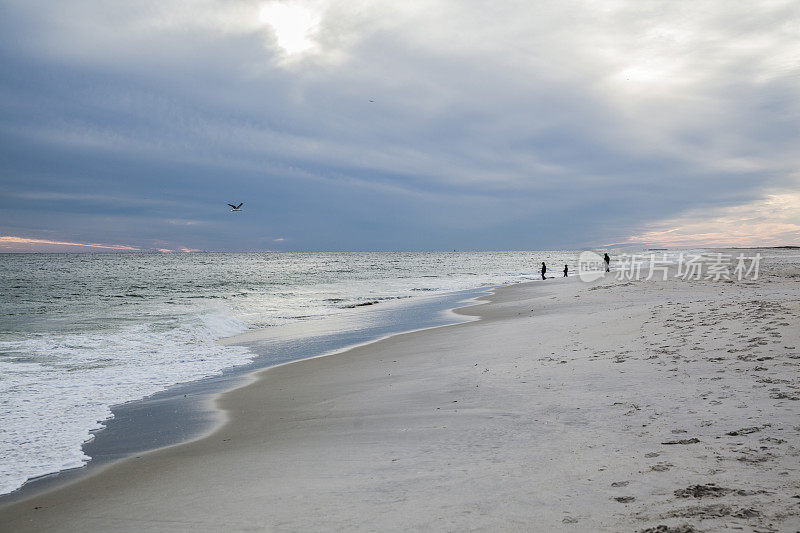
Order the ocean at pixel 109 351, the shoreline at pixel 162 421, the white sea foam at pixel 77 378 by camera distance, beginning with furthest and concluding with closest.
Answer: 1. the ocean at pixel 109 351
2. the white sea foam at pixel 77 378
3. the shoreline at pixel 162 421

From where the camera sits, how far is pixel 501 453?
564 cm

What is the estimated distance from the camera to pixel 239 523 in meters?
4.51

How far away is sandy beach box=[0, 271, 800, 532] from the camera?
4.17m

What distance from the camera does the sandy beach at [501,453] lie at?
417 cm

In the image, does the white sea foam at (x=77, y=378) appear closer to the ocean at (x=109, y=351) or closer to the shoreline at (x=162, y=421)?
the ocean at (x=109, y=351)

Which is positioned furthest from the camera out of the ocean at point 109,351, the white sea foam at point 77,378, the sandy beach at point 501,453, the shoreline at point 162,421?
the ocean at point 109,351

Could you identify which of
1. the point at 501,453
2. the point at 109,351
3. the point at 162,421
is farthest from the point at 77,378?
the point at 501,453

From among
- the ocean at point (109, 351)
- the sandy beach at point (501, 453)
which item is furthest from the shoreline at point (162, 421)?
the sandy beach at point (501, 453)

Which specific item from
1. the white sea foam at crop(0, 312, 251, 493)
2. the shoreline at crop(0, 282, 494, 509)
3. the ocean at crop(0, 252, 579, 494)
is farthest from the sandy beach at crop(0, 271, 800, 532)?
→ the ocean at crop(0, 252, 579, 494)

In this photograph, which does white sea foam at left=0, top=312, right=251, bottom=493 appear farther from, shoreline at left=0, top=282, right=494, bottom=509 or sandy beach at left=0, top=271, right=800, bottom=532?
sandy beach at left=0, top=271, right=800, bottom=532

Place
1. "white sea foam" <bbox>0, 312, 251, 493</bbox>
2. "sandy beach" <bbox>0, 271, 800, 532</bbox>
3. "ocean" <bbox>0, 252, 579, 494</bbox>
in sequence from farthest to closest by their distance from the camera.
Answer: "ocean" <bbox>0, 252, 579, 494</bbox> < "white sea foam" <bbox>0, 312, 251, 493</bbox> < "sandy beach" <bbox>0, 271, 800, 532</bbox>

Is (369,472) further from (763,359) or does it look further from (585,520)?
(763,359)

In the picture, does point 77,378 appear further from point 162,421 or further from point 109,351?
point 162,421

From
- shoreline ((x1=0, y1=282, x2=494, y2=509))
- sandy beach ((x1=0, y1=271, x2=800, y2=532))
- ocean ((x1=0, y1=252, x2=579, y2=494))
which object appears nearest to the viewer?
sandy beach ((x1=0, y1=271, x2=800, y2=532))
